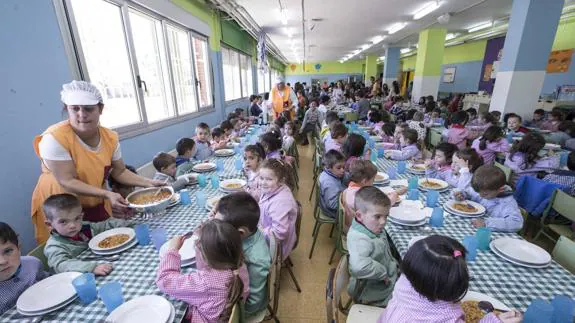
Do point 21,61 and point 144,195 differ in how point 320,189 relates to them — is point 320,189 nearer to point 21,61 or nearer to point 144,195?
point 144,195

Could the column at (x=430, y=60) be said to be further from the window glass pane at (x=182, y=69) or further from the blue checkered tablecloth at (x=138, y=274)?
the blue checkered tablecloth at (x=138, y=274)

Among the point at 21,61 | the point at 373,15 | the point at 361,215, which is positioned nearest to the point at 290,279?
the point at 361,215

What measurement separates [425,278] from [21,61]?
3284mm

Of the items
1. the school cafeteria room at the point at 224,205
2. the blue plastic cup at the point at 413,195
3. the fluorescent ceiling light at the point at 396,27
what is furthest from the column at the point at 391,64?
the blue plastic cup at the point at 413,195

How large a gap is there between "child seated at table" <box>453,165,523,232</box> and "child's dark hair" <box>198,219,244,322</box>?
1.72 metres

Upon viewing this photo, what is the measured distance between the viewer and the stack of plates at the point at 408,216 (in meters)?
1.93

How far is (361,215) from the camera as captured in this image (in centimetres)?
174

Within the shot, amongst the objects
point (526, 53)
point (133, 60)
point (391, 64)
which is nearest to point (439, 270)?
point (133, 60)

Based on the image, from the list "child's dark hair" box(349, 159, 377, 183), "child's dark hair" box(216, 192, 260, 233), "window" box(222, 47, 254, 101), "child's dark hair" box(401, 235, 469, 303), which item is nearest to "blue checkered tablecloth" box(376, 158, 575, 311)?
"child's dark hair" box(401, 235, 469, 303)

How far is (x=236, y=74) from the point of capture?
31.2 ft

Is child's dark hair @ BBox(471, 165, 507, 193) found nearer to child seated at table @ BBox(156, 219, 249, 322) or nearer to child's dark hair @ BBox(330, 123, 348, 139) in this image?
child seated at table @ BBox(156, 219, 249, 322)

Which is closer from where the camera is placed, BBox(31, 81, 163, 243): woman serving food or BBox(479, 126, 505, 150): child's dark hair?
BBox(31, 81, 163, 243): woman serving food

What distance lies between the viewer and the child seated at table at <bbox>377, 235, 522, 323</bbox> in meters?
1.06

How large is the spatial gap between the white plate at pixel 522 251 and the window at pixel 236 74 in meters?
7.50
